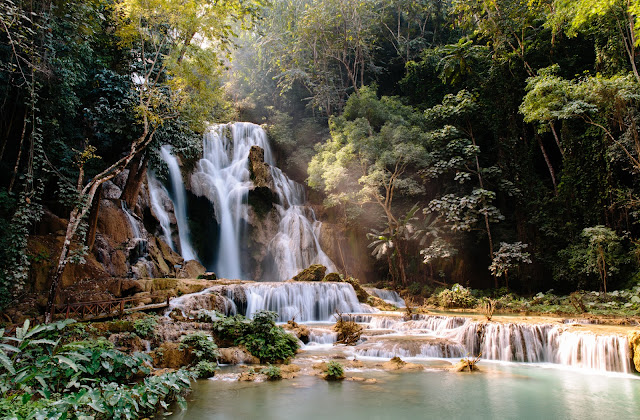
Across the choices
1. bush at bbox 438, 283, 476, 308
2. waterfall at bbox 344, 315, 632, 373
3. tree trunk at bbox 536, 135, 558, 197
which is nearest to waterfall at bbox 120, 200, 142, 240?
waterfall at bbox 344, 315, 632, 373

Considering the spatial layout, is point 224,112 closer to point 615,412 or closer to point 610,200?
point 615,412

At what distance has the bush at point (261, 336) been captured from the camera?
24.8 ft

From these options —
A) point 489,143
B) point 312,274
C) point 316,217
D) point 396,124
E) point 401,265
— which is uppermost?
point 396,124

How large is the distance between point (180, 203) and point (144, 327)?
11.6 metres

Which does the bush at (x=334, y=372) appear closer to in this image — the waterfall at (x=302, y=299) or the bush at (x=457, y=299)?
the waterfall at (x=302, y=299)

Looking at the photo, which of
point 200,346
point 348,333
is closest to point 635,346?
point 348,333

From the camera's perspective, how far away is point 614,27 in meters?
13.1

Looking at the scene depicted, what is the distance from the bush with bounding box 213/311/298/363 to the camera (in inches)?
298

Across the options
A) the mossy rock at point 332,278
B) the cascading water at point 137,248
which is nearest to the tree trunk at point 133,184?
the cascading water at point 137,248

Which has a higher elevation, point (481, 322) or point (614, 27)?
point (614, 27)

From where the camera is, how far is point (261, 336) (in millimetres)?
7902

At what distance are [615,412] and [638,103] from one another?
1176cm

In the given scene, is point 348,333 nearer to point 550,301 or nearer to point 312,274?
point 312,274

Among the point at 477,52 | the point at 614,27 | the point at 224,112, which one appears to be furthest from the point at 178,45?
the point at 614,27
